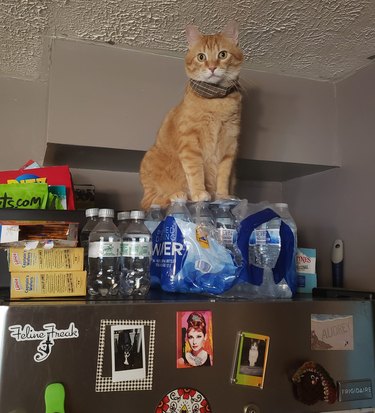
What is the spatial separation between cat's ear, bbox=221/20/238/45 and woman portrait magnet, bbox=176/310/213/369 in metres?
0.78

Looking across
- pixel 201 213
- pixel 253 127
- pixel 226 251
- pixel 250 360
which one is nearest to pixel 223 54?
pixel 253 127

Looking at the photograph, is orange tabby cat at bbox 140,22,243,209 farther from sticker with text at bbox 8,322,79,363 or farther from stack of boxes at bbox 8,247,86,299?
sticker with text at bbox 8,322,79,363

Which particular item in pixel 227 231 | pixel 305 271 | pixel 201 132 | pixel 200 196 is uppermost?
pixel 201 132

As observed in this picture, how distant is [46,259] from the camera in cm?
79

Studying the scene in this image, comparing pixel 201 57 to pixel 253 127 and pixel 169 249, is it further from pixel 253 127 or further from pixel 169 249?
pixel 169 249

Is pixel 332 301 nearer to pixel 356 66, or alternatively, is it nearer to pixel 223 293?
pixel 223 293

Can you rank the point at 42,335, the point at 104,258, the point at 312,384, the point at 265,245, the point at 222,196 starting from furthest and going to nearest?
the point at 222,196, the point at 265,245, the point at 104,258, the point at 312,384, the point at 42,335

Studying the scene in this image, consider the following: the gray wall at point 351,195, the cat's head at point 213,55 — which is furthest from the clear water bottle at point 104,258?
the gray wall at point 351,195

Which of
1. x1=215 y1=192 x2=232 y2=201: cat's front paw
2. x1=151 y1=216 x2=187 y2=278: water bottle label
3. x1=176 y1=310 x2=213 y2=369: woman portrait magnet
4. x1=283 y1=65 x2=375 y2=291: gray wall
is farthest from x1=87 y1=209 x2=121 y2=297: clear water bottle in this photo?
x1=283 y1=65 x2=375 y2=291: gray wall

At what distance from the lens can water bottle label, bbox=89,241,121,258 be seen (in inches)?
33.8

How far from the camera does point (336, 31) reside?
46.7 inches

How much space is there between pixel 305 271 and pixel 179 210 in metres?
0.45

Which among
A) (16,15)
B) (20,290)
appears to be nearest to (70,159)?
(16,15)

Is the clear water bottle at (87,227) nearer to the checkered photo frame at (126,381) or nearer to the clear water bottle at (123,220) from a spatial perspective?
the clear water bottle at (123,220)
